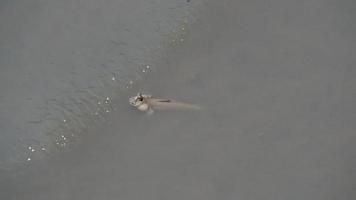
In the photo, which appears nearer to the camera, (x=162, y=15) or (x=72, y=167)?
(x=72, y=167)

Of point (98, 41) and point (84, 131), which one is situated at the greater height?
point (98, 41)

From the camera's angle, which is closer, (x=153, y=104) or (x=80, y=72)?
(x=153, y=104)

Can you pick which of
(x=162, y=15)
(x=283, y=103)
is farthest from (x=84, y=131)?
(x=283, y=103)

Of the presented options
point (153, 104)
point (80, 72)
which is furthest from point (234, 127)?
point (80, 72)

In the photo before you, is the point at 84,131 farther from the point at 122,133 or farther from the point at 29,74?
the point at 29,74

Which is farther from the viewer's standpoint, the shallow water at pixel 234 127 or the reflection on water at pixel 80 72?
the reflection on water at pixel 80 72

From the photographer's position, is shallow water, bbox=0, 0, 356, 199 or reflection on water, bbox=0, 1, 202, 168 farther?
reflection on water, bbox=0, 1, 202, 168

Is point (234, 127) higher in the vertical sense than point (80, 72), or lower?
lower

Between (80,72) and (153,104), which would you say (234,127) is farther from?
(80,72)
